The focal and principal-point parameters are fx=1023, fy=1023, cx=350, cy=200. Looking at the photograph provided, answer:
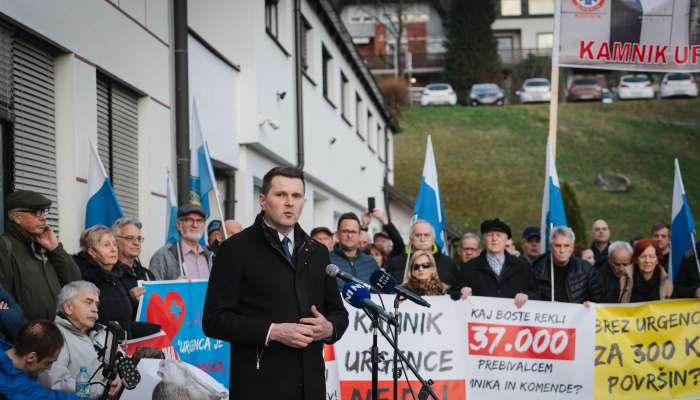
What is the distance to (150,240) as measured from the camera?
1191cm

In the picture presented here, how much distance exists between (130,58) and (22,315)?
5.40 metres

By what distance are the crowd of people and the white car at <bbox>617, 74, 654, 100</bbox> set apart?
47.6 m

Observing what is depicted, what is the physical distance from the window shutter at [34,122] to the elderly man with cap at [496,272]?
3992 millimetres

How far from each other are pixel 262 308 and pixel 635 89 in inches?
2247

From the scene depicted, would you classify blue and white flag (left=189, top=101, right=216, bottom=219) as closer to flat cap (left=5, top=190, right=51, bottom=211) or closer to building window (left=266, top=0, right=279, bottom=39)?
flat cap (left=5, top=190, right=51, bottom=211)

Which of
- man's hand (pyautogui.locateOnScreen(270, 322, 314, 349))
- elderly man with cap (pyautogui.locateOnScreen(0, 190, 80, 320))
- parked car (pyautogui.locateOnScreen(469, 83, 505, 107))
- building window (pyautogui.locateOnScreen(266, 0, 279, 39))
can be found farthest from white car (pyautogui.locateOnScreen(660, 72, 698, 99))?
man's hand (pyautogui.locateOnScreen(270, 322, 314, 349))

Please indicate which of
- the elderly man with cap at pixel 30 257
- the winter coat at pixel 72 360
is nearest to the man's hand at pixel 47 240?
the elderly man with cap at pixel 30 257

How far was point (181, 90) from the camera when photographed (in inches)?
496

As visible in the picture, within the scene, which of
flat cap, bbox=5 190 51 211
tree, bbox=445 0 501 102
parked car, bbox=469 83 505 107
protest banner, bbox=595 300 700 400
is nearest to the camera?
flat cap, bbox=5 190 51 211

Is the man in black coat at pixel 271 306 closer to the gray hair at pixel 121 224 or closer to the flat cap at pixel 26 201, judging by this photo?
the flat cap at pixel 26 201

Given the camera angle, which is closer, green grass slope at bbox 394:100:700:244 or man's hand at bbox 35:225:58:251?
man's hand at bbox 35:225:58:251

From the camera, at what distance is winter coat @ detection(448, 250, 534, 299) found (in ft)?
32.6

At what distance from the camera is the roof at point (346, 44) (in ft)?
72.5

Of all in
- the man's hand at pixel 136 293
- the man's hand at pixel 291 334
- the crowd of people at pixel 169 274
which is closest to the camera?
the man's hand at pixel 291 334
